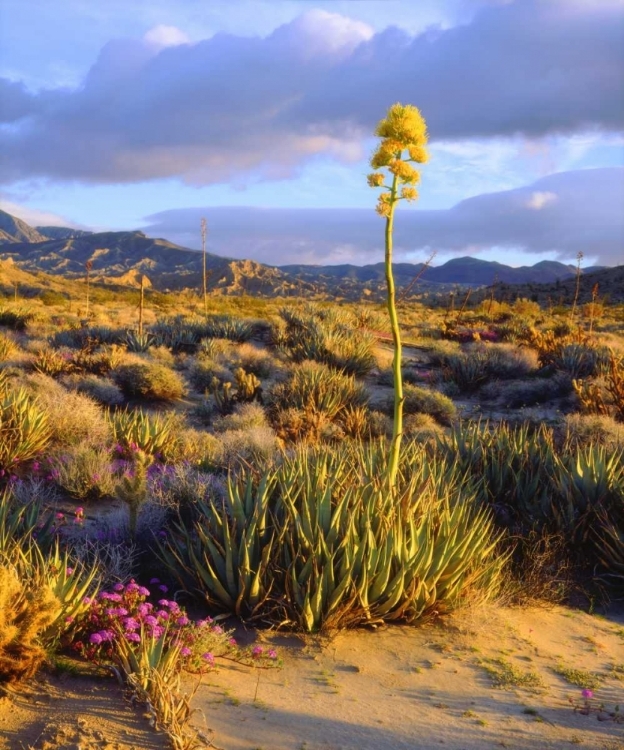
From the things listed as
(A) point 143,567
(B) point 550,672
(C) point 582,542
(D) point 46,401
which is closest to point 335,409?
(D) point 46,401

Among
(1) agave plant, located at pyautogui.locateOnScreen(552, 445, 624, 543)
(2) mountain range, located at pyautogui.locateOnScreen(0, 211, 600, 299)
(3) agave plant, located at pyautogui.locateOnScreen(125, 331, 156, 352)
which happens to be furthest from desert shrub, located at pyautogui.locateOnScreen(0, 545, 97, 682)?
(2) mountain range, located at pyautogui.locateOnScreen(0, 211, 600, 299)

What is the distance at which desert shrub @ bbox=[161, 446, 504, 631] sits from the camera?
4.58 meters

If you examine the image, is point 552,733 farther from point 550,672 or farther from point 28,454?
point 28,454

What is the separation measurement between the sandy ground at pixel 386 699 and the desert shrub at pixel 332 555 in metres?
0.22

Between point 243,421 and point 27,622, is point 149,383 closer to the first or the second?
point 243,421

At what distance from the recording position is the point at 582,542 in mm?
6469

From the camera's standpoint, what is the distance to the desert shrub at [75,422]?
8.97 meters

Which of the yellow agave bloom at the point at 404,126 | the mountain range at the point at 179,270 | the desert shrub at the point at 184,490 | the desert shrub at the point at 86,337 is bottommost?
the desert shrub at the point at 184,490

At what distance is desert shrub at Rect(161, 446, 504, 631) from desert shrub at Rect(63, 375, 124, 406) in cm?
756

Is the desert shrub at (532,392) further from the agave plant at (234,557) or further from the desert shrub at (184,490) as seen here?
the agave plant at (234,557)

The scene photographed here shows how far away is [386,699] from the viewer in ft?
12.9

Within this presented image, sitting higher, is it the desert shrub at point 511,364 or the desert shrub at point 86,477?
the desert shrub at point 511,364

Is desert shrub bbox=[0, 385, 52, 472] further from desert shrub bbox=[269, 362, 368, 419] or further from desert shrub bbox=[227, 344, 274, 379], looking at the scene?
desert shrub bbox=[227, 344, 274, 379]

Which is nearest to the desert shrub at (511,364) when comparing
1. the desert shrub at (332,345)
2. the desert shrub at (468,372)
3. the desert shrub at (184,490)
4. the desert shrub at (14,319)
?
the desert shrub at (468,372)
